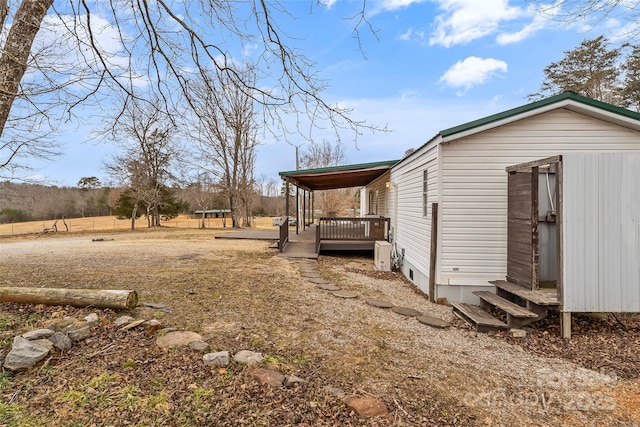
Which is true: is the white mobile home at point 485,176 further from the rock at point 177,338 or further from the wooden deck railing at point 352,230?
the wooden deck railing at point 352,230

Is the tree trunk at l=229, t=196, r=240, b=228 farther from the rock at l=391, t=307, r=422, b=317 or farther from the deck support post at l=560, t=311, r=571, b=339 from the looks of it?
the deck support post at l=560, t=311, r=571, b=339

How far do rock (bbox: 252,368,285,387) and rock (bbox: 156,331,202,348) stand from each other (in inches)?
39.9

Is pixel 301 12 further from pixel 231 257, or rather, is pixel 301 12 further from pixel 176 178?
pixel 176 178

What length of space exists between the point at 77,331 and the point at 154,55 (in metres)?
3.28

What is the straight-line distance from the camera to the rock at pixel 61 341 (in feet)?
10.4

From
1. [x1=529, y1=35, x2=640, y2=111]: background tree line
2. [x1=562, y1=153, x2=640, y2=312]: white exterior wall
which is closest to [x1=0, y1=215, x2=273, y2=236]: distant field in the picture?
[x1=562, y1=153, x2=640, y2=312]: white exterior wall

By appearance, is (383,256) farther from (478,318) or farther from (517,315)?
(517,315)

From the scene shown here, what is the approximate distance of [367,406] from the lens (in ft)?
8.52

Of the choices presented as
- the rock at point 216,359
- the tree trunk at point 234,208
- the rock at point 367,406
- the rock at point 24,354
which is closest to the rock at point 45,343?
the rock at point 24,354

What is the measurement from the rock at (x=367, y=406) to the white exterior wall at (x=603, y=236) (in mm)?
3169

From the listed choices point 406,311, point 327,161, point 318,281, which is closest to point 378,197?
point 318,281

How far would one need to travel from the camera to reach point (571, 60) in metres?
19.7

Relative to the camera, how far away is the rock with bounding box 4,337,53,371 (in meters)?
2.81

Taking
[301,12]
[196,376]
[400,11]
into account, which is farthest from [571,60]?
[196,376]
